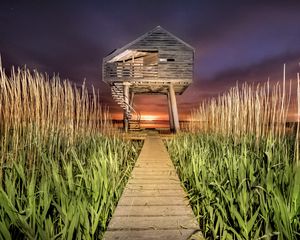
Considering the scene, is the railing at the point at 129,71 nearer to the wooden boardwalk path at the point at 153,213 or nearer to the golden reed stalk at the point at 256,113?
the golden reed stalk at the point at 256,113

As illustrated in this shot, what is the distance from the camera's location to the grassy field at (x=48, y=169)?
2.04 m

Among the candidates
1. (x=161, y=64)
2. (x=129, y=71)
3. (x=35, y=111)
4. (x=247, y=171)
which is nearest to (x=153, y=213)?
(x=247, y=171)

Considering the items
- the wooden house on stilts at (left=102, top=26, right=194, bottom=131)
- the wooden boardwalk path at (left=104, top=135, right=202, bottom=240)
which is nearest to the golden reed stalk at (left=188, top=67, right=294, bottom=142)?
the wooden boardwalk path at (left=104, top=135, right=202, bottom=240)

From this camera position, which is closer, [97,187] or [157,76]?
[97,187]

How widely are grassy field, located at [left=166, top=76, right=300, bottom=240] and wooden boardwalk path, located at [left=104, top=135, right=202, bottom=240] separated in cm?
25

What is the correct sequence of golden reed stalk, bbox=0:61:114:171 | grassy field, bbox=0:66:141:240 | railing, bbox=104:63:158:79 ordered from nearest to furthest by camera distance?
grassy field, bbox=0:66:141:240 < golden reed stalk, bbox=0:61:114:171 < railing, bbox=104:63:158:79

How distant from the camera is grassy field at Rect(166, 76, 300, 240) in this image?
6.71 feet

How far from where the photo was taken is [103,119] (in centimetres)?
801

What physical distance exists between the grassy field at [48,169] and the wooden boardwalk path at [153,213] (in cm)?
19

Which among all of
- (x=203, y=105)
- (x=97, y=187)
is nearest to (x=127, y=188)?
(x=97, y=187)

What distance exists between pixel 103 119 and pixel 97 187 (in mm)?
5466

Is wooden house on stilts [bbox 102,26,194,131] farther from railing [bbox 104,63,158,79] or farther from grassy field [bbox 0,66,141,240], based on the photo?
grassy field [bbox 0,66,141,240]

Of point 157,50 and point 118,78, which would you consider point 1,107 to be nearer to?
point 118,78

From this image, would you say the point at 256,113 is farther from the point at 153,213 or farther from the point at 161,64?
the point at 161,64
